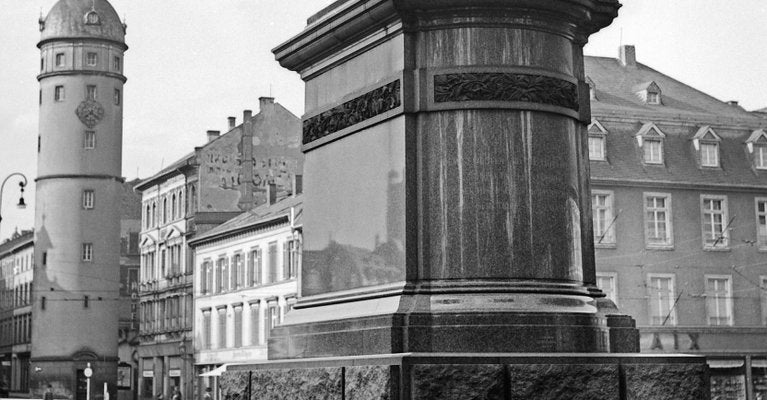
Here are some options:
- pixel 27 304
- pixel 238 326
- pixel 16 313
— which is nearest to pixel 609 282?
pixel 238 326

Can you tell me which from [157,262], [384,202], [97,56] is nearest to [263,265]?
[157,262]

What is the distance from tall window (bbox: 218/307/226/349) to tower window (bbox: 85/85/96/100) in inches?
723

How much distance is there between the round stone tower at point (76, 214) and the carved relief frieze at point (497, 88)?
217 feet

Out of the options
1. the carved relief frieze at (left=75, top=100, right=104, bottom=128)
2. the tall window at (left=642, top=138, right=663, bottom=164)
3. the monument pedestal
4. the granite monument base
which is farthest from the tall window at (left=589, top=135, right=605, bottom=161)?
the carved relief frieze at (left=75, top=100, right=104, bottom=128)

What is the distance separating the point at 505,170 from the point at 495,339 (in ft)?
3.73

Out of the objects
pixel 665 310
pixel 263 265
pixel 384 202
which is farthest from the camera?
pixel 263 265

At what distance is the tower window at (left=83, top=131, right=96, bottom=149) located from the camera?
72.9 meters

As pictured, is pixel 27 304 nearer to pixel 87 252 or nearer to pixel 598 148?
pixel 87 252

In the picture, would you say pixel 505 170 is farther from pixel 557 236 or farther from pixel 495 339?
pixel 495 339

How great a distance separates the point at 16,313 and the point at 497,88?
9626 centimetres

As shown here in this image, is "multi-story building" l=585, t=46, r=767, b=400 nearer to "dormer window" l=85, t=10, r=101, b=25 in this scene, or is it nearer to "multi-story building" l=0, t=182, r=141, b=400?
"dormer window" l=85, t=10, r=101, b=25

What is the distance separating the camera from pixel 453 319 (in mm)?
8195

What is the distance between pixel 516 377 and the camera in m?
7.71

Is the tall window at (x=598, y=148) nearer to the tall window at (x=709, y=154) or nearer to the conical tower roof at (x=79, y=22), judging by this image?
the tall window at (x=709, y=154)
